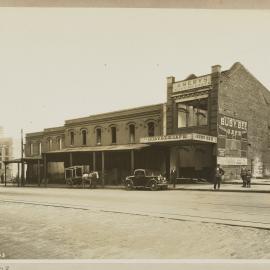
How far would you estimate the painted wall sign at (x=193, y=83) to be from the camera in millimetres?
19847

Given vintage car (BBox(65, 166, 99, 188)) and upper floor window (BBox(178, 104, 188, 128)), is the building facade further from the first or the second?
vintage car (BBox(65, 166, 99, 188))

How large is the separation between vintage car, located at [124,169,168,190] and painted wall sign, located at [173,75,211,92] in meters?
4.99

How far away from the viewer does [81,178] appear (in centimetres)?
2358

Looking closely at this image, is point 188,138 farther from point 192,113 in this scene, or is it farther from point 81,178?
point 81,178

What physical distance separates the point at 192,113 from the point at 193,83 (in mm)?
1772

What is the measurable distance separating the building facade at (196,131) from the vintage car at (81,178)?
0.56 m

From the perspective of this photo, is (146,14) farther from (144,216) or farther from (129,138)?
(129,138)

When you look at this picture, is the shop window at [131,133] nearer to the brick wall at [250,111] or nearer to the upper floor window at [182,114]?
the upper floor window at [182,114]

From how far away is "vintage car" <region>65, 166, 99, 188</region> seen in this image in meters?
21.8

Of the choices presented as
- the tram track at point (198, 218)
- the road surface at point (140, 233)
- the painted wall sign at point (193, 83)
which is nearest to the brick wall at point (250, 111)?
the painted wall sign at point (193, 83)

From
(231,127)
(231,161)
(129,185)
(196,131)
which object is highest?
(231,127)

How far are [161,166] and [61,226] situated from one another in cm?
1516

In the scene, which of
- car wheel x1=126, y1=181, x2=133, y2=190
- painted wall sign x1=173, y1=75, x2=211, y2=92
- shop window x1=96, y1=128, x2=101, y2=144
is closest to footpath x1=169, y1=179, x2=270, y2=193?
car wheel x1=126, y1=181, x2=133, y2=190

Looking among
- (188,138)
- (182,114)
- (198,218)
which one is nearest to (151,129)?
(182,114)
